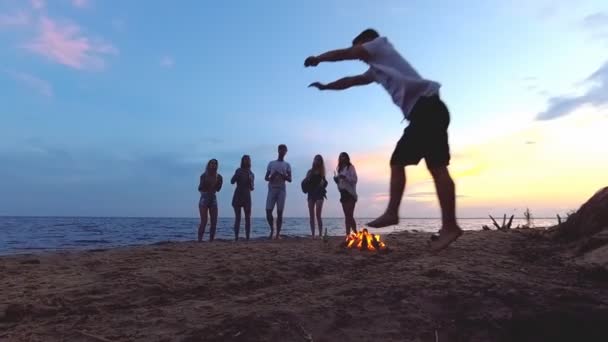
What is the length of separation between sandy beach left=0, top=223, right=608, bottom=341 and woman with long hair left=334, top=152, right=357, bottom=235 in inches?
140

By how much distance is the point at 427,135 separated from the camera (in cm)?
389

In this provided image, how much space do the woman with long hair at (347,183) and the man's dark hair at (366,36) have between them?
6.21 metres

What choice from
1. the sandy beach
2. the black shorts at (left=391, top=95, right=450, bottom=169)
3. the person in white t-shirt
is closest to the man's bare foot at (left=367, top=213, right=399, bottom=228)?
the person in white t-shirt

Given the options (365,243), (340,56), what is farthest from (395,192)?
(365,243)

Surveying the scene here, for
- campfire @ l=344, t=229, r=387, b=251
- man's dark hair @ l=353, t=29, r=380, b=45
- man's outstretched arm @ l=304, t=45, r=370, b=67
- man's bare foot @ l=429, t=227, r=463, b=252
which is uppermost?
man's dark hair @ l=353, t=29, r=380, b=45

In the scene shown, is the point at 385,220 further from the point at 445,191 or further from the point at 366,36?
the point at 366,36

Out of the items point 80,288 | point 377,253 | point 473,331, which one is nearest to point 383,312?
point 473,331

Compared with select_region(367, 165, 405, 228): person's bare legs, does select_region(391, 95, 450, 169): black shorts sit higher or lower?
higher

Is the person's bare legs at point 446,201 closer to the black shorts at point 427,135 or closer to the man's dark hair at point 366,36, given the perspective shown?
the black shorts at point 427,135

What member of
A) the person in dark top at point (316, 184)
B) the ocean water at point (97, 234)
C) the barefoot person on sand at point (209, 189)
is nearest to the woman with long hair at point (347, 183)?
the person in dark top at point (316, 184)

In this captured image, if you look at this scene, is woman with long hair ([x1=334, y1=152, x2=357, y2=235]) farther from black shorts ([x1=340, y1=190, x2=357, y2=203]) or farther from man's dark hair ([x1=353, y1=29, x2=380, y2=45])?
man's dark hair ([x1=353, y1=29, x2=380, y2=45])

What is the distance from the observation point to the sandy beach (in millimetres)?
3688

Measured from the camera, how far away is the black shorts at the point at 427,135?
386 cm

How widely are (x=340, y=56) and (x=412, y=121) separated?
95 cm
